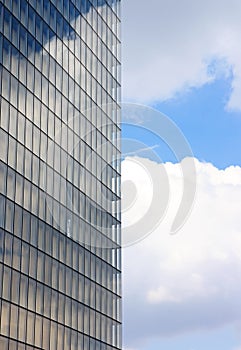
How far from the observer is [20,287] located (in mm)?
56938

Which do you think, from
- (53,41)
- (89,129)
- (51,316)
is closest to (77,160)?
(89,129)

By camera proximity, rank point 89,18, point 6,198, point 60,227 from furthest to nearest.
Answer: point 89,18
point 60,227
point 6,198

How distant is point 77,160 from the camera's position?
71000 mm

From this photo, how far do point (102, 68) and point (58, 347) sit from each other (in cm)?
2894

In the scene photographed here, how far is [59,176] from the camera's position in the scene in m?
66.8

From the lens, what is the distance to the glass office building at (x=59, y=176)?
57688 mm

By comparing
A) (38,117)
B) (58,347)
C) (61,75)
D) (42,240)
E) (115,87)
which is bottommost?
(58,347)

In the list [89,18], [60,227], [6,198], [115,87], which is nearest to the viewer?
[6,198]

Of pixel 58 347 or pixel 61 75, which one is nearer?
pixel 58 347

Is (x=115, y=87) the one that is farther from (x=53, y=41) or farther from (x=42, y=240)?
(x=42, y=240)

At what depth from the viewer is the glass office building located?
189ft

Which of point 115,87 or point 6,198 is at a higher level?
point 115,87

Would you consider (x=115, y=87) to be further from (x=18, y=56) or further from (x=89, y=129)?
(x=18, y=56)

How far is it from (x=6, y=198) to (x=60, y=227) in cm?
988
